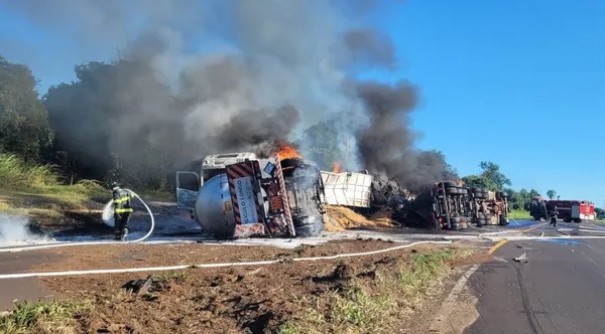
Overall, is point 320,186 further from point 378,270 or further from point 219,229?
point 378,270

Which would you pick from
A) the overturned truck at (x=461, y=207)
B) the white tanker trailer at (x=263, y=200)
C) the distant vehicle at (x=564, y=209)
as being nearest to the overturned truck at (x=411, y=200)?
the overturned truck at (x=461, y=207)

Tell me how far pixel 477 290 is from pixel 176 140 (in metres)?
19.5

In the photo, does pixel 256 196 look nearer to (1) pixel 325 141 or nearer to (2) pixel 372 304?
(2) pixel 372 304

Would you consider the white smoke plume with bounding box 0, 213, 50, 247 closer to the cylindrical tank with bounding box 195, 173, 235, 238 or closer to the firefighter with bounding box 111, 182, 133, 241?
the firefighter with bounding box 111, 182, 133, 241

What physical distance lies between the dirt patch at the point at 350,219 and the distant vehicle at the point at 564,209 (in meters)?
26.1

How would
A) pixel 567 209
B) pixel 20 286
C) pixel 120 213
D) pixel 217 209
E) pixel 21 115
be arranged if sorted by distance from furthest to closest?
pixel 567 209 < pixel 21 115 < pixel 217 209 < pixel 120 213 < pixel 20 286

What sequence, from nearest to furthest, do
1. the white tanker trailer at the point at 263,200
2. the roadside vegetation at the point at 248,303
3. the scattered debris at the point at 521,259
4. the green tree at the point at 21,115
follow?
the roadside vegetation at the point at 248,303 < the scattered debris at the point at 521,259 < the white tanker trailer at the point at 263,200 < the green tree at the point at 21,115

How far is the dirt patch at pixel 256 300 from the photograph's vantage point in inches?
197

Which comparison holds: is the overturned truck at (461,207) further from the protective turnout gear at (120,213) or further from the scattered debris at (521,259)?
the protective turnout gear at (120,213)

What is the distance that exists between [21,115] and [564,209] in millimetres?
40097

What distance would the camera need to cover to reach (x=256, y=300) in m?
5.95

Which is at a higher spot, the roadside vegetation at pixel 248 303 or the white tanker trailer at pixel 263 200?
the white tanker trailer at pixel 263 200

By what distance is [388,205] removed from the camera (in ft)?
83.8

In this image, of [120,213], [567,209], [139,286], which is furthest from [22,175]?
[567,209]
